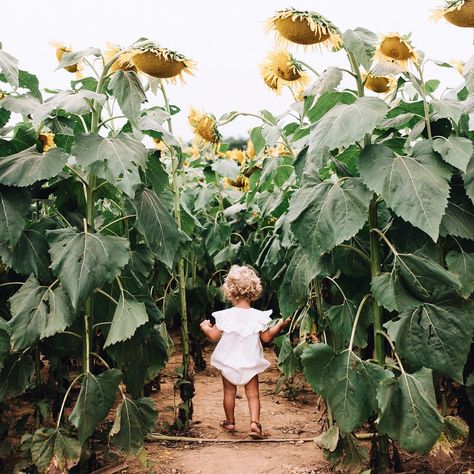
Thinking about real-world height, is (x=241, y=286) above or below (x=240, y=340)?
above

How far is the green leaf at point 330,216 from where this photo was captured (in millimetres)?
2322

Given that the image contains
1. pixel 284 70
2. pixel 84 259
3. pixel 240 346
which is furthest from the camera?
pixel 240 346

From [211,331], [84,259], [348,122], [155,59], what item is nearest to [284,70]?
[155,59]

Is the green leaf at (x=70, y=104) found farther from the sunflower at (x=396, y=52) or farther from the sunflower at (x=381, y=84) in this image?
the sunflower at (x=381, y=84)

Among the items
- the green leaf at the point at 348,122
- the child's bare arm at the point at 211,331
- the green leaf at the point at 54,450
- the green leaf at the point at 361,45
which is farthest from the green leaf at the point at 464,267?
the child's bare arm at the point at 211,331

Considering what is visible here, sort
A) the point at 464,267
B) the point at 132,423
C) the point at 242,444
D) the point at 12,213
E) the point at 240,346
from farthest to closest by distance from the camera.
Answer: the point at 240,346, the point at 242,444, the point at 132,423, the point at 464,267, the point at 12,213

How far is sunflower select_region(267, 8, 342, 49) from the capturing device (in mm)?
2422

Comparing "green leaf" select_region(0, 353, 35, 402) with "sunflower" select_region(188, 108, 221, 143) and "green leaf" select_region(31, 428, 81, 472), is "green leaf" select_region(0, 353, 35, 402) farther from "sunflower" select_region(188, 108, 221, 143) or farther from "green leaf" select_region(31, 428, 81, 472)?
"sunflower" select_region(188, 108, 221, 143)

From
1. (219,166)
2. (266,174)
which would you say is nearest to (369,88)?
(266,174)

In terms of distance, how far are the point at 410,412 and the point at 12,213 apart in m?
1.66

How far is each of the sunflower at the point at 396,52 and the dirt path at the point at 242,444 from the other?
1852 millimetres

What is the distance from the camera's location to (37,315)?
247cm

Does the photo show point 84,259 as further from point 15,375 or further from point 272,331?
point 272,331

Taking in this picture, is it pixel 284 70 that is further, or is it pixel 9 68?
pixel 284 70
